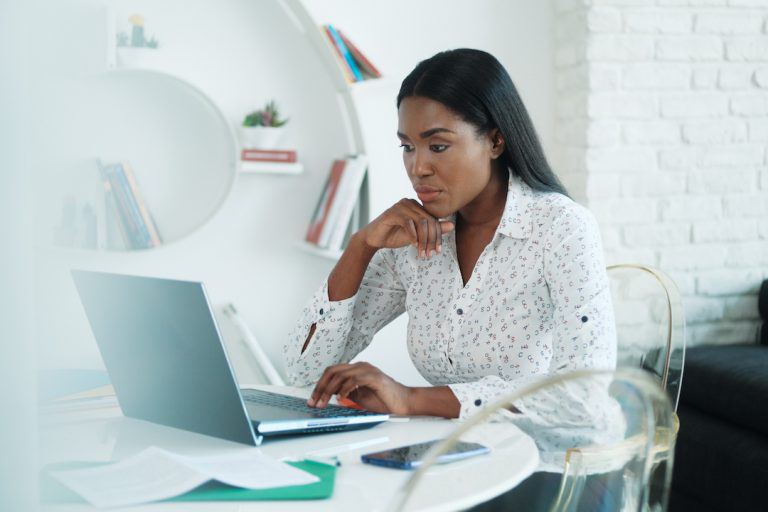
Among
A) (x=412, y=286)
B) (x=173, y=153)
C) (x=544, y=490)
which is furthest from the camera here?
(x=173, y=153)

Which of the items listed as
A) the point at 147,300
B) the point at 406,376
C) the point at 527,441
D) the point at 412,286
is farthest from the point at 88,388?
the point at 406,376

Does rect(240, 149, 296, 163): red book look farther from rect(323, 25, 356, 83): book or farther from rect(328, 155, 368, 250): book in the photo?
rect(323, 25, 356, 83): book

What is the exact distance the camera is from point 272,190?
2855mm

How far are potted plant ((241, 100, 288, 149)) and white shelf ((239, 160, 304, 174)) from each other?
6 cm

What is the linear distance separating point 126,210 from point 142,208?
48 millimetres

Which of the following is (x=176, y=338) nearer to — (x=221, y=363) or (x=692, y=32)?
(x=221, y=363)

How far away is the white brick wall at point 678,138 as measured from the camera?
296 cm

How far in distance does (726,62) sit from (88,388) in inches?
97.7

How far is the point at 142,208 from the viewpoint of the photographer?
8.54ft

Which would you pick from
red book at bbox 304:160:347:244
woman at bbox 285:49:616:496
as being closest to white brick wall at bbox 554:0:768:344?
red book at bbox 304:160:347:244

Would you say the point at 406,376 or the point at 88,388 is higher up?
the point at 88,388

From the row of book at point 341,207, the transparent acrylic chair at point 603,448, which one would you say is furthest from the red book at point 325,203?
the transparent acrylic chair at point 603,448

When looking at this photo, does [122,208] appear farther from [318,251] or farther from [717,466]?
[717,466]

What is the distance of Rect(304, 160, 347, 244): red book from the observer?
2.74 metres
